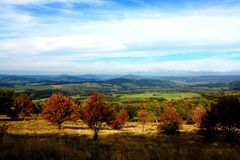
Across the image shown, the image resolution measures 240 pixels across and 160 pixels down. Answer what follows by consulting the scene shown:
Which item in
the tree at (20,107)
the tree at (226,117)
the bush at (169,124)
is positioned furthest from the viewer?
the tree at (20,107)

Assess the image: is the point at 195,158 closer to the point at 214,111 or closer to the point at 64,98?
the point at 214,111

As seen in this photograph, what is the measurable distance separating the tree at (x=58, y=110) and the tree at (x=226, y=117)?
107 ft

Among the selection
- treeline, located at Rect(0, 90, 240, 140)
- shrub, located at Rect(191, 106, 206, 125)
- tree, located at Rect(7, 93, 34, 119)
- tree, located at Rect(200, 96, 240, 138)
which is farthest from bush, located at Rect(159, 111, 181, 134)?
tree, located at Rect(7, 93, 34, 119)

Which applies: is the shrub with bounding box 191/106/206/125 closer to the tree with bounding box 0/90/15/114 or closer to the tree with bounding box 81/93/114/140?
the tree with bounding box 81/93/114/140

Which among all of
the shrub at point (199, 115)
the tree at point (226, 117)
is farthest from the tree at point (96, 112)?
the shrub at point (199, 115)

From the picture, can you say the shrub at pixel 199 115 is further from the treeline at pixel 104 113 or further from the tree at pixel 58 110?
the tree at pixel 58 110

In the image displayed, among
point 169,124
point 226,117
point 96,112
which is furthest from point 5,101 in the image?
point 226,117

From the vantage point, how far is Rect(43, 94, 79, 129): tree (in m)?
67.6

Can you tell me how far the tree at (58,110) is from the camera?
6762cm

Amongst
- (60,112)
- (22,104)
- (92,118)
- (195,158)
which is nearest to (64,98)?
(60,112)

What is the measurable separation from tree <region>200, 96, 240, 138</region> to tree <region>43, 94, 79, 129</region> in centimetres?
3265

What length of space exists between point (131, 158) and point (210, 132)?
42.9 m

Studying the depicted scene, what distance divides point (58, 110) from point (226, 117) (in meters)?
38.5

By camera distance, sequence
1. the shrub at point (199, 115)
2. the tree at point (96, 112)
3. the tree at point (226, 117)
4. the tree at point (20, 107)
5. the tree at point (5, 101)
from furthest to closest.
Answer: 1. the tree at point (5, 101)
2. the tree at point (20, 107)
3. the shrub at point (199, 115)
4. the tree at point (96, 112)
5. the tree at point (226, 117)
